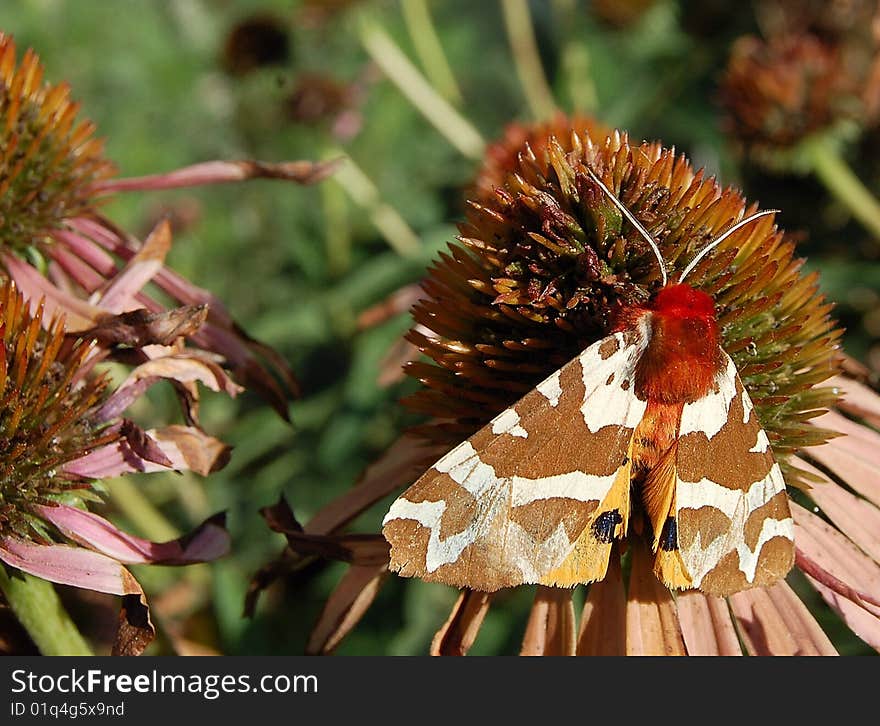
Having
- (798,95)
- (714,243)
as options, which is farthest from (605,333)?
(798,95)

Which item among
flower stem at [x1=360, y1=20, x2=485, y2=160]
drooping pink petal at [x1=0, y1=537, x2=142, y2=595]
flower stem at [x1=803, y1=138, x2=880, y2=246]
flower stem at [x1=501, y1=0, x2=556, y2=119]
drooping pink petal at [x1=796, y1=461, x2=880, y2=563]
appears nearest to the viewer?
drooping pink petal at [x1=0, y1=537, x2=142, y2=595]

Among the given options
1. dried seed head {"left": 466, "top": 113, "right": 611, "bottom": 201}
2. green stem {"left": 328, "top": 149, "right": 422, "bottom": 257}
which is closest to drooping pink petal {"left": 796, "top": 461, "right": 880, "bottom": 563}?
dried seed head {"left": 466, "top": 113, "right": 611, "bottom": 201}

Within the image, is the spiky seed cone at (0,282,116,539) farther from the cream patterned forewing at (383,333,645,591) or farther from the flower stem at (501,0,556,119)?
the flower stem at (501,0,556,119)

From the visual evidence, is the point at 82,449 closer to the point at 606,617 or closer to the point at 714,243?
the point at 606,617

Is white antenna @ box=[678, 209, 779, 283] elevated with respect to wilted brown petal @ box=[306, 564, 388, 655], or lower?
elevated

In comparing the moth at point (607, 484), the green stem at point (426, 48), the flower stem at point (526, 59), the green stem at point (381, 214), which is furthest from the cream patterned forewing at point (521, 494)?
the green stem at point (426, 48)

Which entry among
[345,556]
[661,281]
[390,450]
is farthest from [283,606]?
[661,281]
